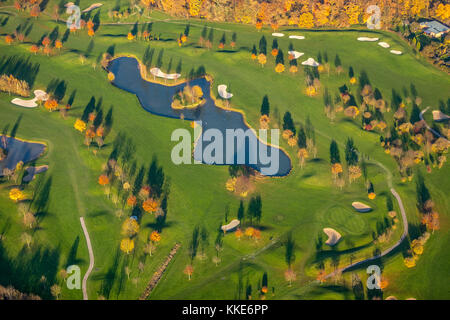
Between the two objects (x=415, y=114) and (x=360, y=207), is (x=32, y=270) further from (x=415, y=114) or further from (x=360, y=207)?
(x=415, y=114)

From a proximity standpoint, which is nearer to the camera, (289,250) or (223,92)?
(289,250)

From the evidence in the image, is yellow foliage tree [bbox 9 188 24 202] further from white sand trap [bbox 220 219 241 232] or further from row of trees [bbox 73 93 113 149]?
white sand trap [bbox 220 219 241 232]

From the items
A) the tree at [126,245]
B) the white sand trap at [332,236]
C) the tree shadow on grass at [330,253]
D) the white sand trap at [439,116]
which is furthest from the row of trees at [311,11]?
the tree at [126,245]

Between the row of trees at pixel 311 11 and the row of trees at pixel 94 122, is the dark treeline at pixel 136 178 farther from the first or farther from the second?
the row of trees at pixel 311 11

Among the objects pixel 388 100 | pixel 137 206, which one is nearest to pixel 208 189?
pixel 137 206

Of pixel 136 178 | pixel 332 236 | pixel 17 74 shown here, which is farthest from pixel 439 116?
pixel 17 74

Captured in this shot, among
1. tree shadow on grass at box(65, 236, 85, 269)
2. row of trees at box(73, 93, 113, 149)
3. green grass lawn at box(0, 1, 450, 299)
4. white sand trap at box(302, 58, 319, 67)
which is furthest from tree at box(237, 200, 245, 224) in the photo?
white sand trap at box(302, 58, 319, 67)

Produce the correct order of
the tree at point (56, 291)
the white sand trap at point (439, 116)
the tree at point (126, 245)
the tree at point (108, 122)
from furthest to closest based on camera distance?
the white sand trap at point (439, 116) → the tree at point (108, 122) → the tree at point (126, 245) → the tree at point (56, 291)
